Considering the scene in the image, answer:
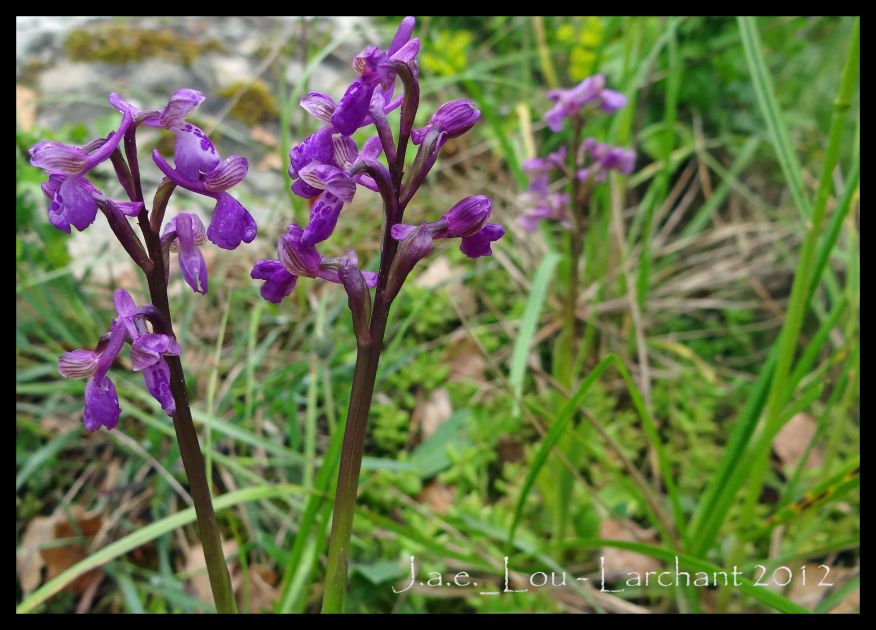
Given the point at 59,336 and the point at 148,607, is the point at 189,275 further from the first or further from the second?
the point at 59,336

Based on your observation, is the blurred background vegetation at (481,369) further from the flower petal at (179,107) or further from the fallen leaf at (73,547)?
the flower petal at (179,107)

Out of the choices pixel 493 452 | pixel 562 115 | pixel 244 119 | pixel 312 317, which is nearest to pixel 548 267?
pixel 562 115

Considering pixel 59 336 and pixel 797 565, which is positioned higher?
pixel 59 336

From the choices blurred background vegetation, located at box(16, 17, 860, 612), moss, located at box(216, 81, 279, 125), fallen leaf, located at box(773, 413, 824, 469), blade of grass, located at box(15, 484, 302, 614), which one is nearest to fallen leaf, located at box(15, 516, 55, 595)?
blurred background vegetation, located at box(16, 17, 860, 612)

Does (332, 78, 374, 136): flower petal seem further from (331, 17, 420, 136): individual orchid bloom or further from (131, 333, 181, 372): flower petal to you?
(131, 333, 181, 372): flower petal

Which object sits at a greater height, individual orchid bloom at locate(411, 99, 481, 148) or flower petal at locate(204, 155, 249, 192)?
individual orchid bloom at locate(411, 99, 481, 148)

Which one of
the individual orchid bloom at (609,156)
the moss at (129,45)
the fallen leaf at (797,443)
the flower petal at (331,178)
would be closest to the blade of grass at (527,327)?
the individual orchid bloom at (609,156)

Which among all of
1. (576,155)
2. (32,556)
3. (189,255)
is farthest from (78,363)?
(576,155)
